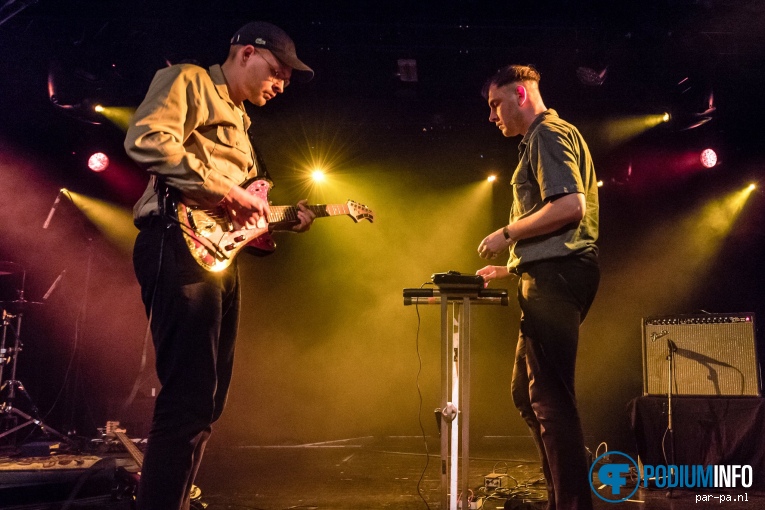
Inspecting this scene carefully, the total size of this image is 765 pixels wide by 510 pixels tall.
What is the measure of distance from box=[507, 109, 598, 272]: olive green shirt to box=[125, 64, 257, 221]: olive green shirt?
Answer: 1.27 m

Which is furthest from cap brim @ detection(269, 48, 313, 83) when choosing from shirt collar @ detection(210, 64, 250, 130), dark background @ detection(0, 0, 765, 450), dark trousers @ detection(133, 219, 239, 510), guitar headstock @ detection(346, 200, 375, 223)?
dark background @ detection(0, 0, 765, 450)

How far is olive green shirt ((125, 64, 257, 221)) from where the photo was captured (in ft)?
6.52

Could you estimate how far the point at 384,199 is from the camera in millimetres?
7730

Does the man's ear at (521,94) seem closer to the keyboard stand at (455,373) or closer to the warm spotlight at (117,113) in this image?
the keyboard stand at (455,373)

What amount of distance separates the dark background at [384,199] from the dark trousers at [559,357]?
4.19m

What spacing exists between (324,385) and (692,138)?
18.0 ft

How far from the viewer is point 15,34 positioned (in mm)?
6195

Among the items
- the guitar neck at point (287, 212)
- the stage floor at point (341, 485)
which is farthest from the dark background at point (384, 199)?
the guitar neck at point (287, 212)

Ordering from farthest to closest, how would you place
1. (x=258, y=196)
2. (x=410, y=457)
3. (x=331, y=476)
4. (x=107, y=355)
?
(x=107, y=355)
(x=410, y=457)
(x=331, y=476)
(x=258, y=196)

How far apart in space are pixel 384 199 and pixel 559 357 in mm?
5470

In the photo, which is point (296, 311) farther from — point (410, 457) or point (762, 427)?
point (762, 427)

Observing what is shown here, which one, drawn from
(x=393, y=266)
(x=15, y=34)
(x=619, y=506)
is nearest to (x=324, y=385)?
(x=393, y=266)

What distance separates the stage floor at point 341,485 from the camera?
373 centimetres

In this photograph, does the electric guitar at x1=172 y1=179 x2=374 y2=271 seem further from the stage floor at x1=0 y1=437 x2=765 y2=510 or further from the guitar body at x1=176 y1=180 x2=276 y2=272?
the stage floor at x1=0 y1=437 x2=765 y2=510
